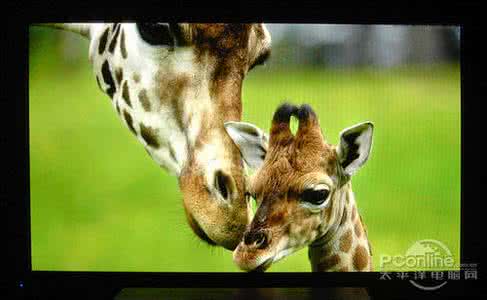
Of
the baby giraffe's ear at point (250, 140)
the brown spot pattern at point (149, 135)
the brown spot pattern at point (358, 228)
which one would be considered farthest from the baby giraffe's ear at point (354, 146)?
the brown spot pattern at point (149, 135)

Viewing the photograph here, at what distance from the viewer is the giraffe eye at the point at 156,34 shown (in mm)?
3020

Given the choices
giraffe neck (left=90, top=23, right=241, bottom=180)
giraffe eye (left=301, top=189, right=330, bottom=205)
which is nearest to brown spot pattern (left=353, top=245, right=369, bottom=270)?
giraffe eye (left=301, top=189, right=330, bottom=205)

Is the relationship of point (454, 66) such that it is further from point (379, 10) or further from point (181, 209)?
point (181, 209)

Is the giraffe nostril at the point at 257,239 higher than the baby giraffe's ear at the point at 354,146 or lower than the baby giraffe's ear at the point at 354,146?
lower

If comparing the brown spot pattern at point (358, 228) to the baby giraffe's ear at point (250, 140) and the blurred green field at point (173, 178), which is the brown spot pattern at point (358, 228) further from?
the baby giraffe's ear at point (250, 140)

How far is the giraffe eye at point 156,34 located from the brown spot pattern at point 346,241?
1250mm

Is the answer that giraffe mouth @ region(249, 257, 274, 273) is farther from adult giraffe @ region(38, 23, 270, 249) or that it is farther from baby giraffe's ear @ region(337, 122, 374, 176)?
baby giraffe's ear @ region(337, 122, 374, 176)

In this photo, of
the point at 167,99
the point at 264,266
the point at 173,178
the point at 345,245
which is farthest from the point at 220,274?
the point at 167,99

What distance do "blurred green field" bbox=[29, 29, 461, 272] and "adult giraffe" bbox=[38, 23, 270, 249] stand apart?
7 cm

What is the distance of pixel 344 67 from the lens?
2996 millimetres

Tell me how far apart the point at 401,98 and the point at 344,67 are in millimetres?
315

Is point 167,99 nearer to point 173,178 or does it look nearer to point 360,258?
point 173,178

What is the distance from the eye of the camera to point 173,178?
121 inches
